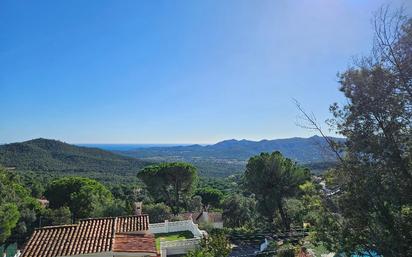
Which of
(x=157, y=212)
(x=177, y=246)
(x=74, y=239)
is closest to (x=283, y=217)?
(x=157, y=212)

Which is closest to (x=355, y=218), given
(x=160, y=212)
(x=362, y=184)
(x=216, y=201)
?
(x=362, y=184)

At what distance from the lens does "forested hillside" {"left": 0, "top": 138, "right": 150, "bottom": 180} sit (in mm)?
93694

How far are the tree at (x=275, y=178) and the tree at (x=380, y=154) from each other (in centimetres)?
1690

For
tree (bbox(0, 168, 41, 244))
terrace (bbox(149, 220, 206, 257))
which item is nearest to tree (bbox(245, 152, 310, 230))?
terrace (bbox(149, 220, 206, 257))

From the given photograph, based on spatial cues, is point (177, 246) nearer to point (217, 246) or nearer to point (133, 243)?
point (217, 246)

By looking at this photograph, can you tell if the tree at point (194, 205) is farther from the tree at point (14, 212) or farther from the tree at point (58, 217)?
the tree at point (14, 212)

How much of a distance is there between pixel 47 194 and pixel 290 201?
2506 centimetres

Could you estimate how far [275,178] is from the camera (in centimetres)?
2366

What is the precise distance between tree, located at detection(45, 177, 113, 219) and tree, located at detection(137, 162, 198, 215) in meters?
4.14

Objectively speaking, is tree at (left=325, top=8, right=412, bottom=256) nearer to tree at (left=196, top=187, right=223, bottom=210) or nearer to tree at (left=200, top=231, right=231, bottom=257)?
tree at (left=200, top=231, right=231, bottom=257)

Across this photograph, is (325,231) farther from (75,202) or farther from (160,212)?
(75,202)

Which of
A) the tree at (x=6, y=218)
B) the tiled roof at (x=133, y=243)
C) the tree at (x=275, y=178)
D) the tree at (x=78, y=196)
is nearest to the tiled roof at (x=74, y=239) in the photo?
the tiled roof at (x=133, y=243)

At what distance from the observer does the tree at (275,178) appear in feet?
77.4

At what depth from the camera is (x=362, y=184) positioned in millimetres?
6297
